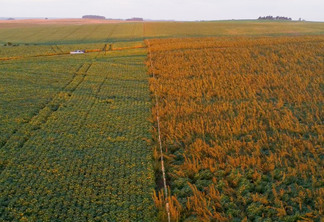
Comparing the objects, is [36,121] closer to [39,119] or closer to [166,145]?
[39,119]

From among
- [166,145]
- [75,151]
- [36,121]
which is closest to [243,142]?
[166,145]

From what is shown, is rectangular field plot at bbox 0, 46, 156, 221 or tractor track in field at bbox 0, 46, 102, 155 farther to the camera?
tractor track in field at bbox 0, 46, 102, 155

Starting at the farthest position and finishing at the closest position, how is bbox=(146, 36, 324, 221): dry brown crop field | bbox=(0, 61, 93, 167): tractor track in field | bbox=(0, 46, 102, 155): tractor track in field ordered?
bbox=(0, 46, 102, 155): tractor track in field → bbox=(0, 61, 93, 167): tractor track in field → bbox=(146, 36, 324, 221): dry brown crop field

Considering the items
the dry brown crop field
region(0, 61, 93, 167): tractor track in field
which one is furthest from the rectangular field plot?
the dry brown crop field

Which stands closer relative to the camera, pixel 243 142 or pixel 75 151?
pixel 75 151

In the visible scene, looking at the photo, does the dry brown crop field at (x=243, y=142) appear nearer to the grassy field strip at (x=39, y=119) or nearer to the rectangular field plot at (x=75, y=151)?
the rectangular field plot at (x=75, y=151)

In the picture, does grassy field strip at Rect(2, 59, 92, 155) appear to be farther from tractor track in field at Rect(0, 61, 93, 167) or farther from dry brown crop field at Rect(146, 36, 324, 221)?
dry brown crop field at Rect(146, 36, 324, 221)

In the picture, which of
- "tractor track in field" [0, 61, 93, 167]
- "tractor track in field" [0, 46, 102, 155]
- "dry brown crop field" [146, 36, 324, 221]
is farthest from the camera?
"tractor track in field" [0, 46, 102, 155]

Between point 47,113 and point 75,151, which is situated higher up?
Result: point 47,113
